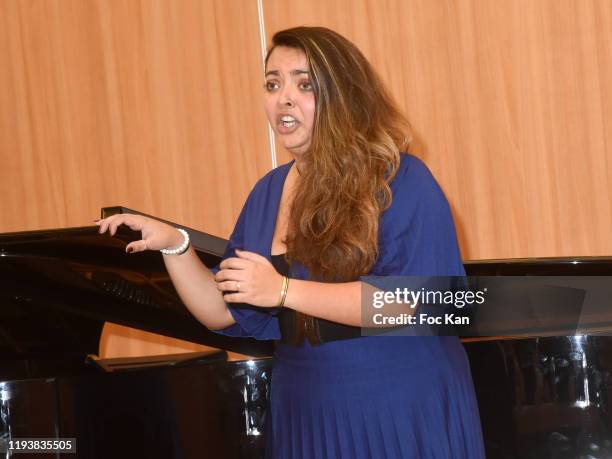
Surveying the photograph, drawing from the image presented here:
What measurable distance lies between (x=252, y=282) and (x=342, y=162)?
0.98ft

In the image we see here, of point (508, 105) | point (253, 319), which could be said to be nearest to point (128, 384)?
point (253, 319)

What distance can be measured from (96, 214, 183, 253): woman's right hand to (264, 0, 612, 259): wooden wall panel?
179cm

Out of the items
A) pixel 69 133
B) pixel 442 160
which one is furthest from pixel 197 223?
pixel 442 160

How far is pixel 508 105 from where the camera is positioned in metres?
3.18

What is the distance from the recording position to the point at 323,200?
62.8 inches

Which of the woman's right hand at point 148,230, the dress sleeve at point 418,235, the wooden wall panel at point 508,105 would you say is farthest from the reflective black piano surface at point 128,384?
the wooden wall panel at point 508,105

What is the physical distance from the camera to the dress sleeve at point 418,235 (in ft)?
4.83

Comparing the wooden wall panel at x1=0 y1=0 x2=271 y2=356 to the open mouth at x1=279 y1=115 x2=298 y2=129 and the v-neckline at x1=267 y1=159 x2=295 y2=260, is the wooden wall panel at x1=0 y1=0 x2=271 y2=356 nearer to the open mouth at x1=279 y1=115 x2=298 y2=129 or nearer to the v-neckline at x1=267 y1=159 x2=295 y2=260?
the v-neckline at x1=267 y1=159 x2=295 y2=260

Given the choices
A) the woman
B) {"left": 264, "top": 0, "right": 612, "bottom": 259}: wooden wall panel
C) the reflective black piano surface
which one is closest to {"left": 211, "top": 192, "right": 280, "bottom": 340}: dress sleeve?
the woman

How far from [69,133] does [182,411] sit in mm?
2181

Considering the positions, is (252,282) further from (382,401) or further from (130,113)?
(130,113)

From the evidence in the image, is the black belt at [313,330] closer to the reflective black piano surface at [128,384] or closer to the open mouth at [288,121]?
the open mouth at [288,121]

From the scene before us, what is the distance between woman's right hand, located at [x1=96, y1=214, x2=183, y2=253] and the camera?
167cm

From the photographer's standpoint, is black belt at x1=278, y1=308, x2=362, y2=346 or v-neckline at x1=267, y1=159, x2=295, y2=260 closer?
black belt at x1=278, y1=308, x2=362, y2=346
